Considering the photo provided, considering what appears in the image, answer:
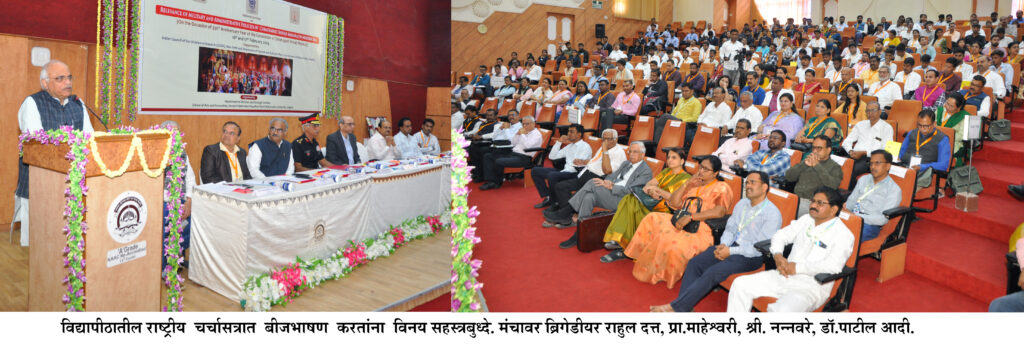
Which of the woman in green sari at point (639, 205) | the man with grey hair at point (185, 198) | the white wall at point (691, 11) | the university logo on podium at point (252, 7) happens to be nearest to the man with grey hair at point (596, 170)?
the woman in green sari at point (639, 205)

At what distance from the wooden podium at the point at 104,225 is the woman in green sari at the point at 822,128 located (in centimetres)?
402

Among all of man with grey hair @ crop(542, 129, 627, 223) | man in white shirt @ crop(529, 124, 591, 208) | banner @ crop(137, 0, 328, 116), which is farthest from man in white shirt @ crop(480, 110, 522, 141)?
banner @ crop(137, 0, 328, 116)

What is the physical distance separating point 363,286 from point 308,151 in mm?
586

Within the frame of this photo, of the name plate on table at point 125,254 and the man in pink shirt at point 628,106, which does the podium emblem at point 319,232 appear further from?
the man in pink shirt at point 628,106

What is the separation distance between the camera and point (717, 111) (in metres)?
5.53

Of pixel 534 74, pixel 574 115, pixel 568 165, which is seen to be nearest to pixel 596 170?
pixel 568 165

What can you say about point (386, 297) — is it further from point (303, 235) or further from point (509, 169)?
point (509, 169)

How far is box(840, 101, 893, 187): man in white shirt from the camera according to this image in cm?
416

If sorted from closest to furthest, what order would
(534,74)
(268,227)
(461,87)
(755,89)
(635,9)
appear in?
1. (268,227)
2. (755,89)
3. (461,87)
4. (534,74)
5. (635,9)

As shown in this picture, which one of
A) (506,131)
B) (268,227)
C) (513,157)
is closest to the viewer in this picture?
(268,227)

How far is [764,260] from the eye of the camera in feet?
9.20

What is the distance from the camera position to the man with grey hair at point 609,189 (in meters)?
3.96

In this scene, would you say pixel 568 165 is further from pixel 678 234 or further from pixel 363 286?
pixel 363 286

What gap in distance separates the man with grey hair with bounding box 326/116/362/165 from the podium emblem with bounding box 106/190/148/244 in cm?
69
